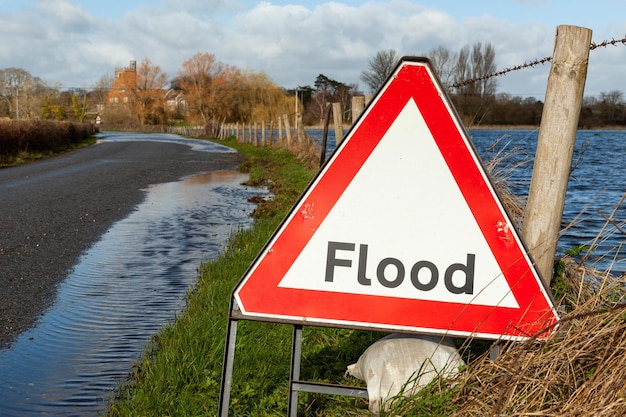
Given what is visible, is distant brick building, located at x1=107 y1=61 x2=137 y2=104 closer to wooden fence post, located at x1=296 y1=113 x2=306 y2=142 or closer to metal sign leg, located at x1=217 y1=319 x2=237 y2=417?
wooden fence post, located at x1=296 y1=113 x2=306 y2=142

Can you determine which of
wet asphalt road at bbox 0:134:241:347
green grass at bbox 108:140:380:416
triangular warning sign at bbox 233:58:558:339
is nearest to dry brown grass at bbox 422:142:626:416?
triangular warning sign at bbox 233:58:558:339

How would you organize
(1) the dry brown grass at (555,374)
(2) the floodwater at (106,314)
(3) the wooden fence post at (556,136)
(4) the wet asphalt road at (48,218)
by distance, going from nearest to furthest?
(1) the dry brown grass at (555,374), (3) the wooden fence post at (556,136), (2) the floodwater at (106,314), (4) the wet asphalt road at (48,218)

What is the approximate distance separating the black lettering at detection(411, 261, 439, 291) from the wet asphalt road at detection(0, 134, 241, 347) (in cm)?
390

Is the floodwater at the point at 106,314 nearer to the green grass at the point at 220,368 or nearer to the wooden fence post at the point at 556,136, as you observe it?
the green grass at the point at 220,368

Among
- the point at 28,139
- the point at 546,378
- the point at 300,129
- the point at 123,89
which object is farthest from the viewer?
the point at 123,89

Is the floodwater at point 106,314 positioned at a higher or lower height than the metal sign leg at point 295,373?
lower

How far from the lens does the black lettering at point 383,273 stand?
2904mm

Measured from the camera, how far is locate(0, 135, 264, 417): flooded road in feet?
15.2

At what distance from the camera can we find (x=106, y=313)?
6531 mm

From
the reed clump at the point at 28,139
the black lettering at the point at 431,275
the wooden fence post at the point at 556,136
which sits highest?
the wooden fence post at the point at 556,136

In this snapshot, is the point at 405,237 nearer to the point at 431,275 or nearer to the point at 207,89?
the point at 431,275

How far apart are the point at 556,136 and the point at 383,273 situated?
121 centimetres

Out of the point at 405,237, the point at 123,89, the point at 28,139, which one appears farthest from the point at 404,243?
the point at 123,89

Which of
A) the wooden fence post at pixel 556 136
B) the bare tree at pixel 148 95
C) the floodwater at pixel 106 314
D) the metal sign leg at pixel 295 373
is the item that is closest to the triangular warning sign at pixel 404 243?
the metal sign leg at pixel 295 373
